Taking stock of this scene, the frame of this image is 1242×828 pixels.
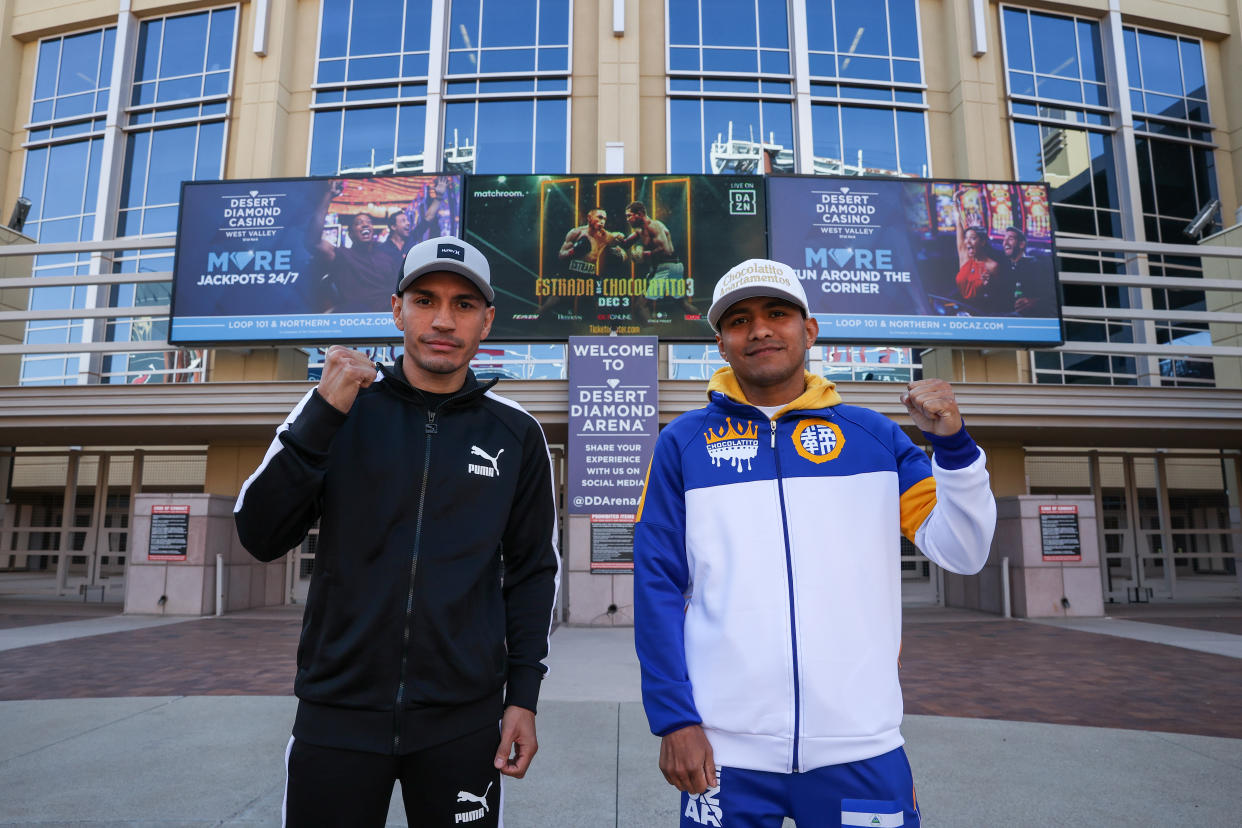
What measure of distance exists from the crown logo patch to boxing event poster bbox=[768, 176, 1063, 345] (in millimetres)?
11317

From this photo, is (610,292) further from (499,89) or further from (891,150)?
(891,150)

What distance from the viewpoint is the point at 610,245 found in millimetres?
13211

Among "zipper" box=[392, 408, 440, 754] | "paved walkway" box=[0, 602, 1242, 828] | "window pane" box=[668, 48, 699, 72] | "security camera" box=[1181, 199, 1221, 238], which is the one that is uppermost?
"window pane" box=[668, 48, 699, 72]

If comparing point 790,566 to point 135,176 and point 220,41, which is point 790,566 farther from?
point 135,176

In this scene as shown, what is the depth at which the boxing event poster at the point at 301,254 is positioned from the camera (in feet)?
43.6

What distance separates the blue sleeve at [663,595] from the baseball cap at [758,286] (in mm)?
429

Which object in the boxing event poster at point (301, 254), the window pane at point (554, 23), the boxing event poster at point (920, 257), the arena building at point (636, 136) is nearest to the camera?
the boxing event poster at point (920, 257)

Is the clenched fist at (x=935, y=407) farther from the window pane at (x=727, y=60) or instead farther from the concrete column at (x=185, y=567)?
the window pane at (x=727, y=60)

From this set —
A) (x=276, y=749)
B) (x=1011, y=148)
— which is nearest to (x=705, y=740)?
(x=276, y=749)

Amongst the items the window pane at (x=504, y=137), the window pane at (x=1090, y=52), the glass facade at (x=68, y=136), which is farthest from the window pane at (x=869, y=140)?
the glass facade at (x=68, y=136)

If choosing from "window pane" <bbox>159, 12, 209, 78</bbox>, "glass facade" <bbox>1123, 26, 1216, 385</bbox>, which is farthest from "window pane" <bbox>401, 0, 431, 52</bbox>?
"glass facade" <bbox>1123, 26, 1216, 385</bbox>

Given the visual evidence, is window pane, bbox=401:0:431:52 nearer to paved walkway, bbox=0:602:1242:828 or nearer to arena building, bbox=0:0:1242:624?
arena building, bbox=0:0:1242:624

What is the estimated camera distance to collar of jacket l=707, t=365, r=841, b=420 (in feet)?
6.98

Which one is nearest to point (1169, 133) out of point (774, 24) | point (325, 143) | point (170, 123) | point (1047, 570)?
point (774, 24)
